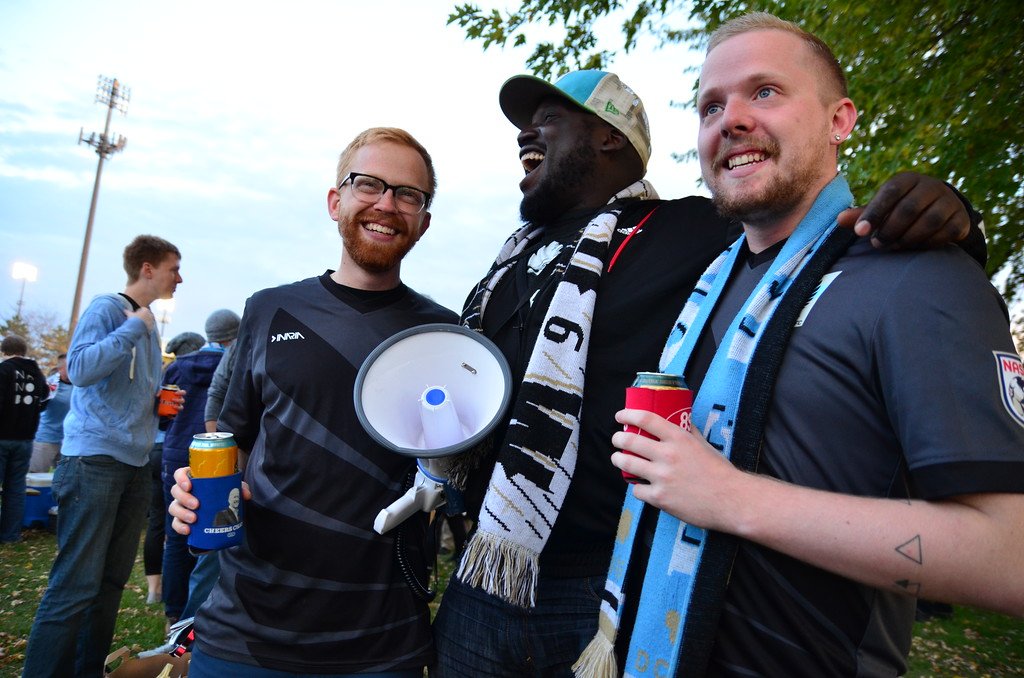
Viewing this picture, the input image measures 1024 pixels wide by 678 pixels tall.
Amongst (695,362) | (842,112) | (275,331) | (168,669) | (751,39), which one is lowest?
(168,669)

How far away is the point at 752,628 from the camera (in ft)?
3.82

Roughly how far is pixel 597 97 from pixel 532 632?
1.66 m

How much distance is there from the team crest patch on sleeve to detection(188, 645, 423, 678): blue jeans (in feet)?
5.30

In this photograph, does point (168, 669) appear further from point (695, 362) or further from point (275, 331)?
point (695, 362)

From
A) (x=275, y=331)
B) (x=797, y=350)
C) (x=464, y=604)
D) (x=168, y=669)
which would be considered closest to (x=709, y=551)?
(x=797, y=350)

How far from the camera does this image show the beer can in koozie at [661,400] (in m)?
1.18

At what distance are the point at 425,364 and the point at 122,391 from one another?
282 cm

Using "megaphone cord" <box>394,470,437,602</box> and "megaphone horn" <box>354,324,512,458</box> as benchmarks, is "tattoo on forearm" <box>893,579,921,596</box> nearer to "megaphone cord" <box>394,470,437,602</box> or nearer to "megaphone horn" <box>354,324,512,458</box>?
"megaphone horn" <box>354,324,512,458</box>

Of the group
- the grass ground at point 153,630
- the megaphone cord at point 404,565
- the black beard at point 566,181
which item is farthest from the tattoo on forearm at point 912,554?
the grass ground at point 153,630

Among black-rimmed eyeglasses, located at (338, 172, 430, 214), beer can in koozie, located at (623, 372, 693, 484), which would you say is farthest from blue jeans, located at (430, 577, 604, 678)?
black-rimmed eyeglasses, located at (338, 172, 430, 214)

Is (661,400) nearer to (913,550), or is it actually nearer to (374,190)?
(913,550)

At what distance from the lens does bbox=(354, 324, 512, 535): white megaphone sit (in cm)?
175

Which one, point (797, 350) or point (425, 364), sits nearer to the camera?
point (797, 350)

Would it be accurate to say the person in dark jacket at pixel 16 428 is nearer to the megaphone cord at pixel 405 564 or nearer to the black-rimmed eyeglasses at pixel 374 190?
the black-rimmed eyeglasses at pixel 374 190
